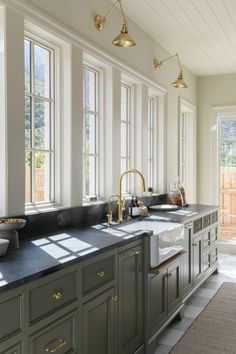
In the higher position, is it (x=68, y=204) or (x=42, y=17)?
(x=42, y=17)

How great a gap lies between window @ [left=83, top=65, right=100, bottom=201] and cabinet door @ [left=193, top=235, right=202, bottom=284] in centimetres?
115

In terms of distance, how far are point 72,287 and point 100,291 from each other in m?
0.29

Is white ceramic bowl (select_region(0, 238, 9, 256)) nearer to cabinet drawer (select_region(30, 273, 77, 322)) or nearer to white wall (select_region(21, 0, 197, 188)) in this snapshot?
cabinet drawer (select_region(30, 273, 77, 322))

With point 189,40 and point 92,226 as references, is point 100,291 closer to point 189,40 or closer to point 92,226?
point 92,226

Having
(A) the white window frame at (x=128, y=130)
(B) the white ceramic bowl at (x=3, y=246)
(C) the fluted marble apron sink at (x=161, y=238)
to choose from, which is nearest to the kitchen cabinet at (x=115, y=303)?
(C) the fluted marble apron sink at (x=161, y=238)

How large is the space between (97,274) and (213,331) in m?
1.56

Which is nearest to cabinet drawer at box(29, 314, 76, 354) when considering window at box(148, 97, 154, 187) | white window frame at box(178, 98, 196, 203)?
window at box(148, 97, 154, 187)

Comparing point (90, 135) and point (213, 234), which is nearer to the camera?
point (90, 135)

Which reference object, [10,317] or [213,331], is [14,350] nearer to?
[10,317]

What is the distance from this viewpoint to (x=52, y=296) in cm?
167

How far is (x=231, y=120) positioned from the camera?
19.1 ft

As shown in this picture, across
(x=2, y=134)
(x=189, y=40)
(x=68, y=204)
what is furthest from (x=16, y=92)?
(x=189, y=40)

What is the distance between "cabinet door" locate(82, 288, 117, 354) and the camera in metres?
1.93

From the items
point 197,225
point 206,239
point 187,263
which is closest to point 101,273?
point 187,263
